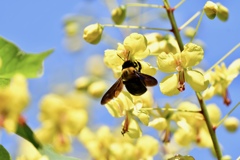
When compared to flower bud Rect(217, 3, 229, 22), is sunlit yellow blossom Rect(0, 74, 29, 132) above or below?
above

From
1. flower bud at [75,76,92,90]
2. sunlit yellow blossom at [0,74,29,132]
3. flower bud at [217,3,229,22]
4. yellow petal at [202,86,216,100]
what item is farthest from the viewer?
flower bud at [75,76,92,90]

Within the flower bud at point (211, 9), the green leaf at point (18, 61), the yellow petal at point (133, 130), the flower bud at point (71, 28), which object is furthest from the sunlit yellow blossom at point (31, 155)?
the flower bud at point (71, 28)

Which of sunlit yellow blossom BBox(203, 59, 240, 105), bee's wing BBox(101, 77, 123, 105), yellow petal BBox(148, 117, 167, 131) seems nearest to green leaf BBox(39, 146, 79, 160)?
bee's wing BBox(101, 77, 123, 105)

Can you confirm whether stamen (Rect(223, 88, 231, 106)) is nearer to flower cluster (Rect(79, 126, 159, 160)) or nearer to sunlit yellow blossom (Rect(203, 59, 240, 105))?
sunlit yellow blossom (Rect(203, 59, 240, 105))

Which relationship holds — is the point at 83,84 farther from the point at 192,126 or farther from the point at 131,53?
the point at 131,53

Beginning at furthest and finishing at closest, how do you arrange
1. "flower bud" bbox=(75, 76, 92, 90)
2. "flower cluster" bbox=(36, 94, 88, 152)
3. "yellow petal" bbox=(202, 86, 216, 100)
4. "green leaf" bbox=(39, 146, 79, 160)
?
"flower bud" bbox=(75, 76, 92, 90), "yellow petal" bbox=(202, 86, 216, 100), "green leaf" bbox=(39, 146, 79, 160), "flower cluster" bbox=(36, 94, 88, 152)

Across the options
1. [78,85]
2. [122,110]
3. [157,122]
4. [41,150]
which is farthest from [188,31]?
[41,150]

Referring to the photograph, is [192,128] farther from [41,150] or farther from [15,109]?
[15,109]

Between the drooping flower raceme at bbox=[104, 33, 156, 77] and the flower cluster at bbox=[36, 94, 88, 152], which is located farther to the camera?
the drooping flower raceme at bbox=[104, 33, 156, 77]

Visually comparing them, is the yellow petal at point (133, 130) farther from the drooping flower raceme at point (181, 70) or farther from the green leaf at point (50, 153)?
the green leaf at point (50, 153)
